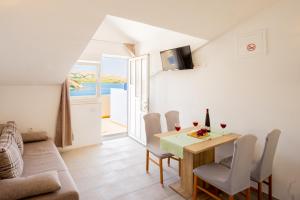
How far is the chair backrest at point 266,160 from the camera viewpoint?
192 cm

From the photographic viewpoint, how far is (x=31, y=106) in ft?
11.6

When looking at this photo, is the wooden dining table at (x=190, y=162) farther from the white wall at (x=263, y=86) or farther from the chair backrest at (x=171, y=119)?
the chair backrest at (x=171, y=119)

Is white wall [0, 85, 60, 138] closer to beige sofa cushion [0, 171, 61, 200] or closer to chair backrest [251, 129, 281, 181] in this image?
beige sofa cushion [0, 171, 61, 200]

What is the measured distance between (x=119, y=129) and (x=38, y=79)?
293 centimetres

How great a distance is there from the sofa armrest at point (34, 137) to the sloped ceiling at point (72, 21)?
3.36ft

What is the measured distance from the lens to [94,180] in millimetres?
2766

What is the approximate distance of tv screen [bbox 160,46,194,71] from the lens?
121 inches

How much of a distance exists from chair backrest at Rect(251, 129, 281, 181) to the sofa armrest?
3.27 metres

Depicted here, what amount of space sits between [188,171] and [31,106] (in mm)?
3049

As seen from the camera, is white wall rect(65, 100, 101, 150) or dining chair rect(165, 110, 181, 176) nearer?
dining chair rect(165, 110, 181, 176)

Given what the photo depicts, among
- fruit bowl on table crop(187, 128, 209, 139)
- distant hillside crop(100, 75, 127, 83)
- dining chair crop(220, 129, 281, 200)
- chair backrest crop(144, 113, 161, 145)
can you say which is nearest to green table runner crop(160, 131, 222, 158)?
fruit bowl on table crop(187, 128, 209, 139)

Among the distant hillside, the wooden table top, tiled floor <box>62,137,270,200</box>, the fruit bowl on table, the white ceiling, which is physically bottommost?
tiled floor <box>62,137,270,200</box>

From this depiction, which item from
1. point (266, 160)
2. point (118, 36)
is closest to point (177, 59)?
point (118, 36)

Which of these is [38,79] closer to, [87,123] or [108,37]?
[87,123]
